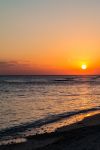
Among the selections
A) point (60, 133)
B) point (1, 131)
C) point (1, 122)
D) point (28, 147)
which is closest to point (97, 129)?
point (60, 133)

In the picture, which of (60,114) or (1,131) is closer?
(1,131)

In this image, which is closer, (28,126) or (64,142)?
(64,142)

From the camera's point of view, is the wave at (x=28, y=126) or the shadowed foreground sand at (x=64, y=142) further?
the wave at (x=28, y=126)

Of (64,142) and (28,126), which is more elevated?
(64,142)

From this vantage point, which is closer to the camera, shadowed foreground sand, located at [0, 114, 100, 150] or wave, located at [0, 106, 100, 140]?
shadowed foreground sand, located at [0, 114, 100, 150]

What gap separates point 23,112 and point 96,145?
14962 mm

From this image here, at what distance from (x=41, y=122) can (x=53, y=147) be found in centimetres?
910

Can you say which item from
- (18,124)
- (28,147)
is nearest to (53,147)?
(28,147)

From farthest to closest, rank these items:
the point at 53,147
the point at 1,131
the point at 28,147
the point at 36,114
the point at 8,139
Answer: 1. the point at 36,114
2. the point at 1,131
3. the point at 8,139
4. the point at 28,147
5. the point at 53,147

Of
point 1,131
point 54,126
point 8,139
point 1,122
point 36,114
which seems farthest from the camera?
point 36,114

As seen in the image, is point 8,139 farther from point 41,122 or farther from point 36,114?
point 36,114

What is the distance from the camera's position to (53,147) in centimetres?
1222

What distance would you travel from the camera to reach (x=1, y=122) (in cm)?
2108

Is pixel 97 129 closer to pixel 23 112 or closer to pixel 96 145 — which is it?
pixel 96 145
